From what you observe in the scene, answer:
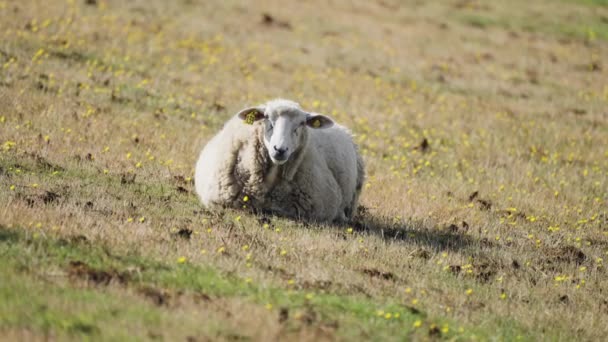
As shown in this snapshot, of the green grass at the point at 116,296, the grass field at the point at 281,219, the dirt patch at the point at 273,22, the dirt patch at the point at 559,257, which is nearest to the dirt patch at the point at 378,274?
the grass field at the point at 281,219

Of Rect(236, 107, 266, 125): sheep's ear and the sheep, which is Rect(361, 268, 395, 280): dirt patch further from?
Rect(236, 107, 266, 125): sheep's ear

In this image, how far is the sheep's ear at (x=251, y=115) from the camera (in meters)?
10.2

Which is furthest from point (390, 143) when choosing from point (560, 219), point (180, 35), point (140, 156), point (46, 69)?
point (180, 35)

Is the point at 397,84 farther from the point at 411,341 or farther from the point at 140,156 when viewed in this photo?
the point at 411,341

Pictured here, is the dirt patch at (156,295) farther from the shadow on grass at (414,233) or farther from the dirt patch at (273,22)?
the dirt patch at (273,22)

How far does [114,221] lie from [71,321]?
8.42 ft

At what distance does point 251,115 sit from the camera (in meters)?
10.2

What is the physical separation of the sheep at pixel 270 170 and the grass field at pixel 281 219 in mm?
429

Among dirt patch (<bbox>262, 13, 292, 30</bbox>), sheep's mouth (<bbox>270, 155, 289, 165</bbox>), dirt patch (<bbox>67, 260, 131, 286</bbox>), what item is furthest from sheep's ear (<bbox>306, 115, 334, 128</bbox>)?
dirt patch (<bbox>262, 13, 292, 30</bbox>)

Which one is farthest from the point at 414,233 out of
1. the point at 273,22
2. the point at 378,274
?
the point at 273,22

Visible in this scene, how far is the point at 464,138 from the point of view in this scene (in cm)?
1747

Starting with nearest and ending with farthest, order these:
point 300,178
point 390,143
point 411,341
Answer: point 411,341
point 300,178
point 390,143

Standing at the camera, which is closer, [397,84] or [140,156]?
[140,156]

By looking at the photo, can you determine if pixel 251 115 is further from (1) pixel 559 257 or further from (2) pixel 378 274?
(1) pixel 559 257
